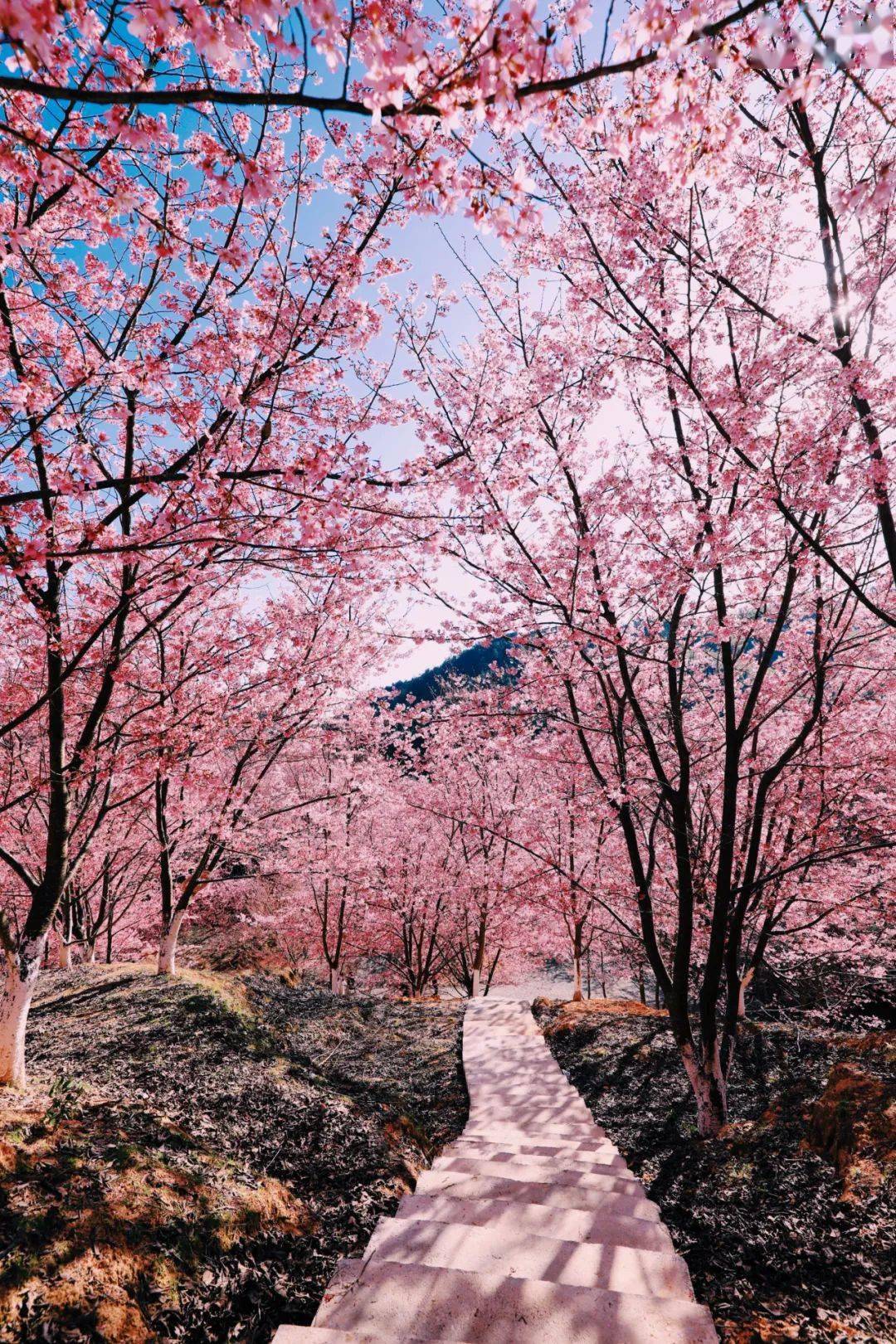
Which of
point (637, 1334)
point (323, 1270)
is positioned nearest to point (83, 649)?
point (323, 1270)

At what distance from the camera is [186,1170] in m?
3.63

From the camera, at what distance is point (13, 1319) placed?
90.3 inches

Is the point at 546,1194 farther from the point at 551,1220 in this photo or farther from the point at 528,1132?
the point at 528,1132

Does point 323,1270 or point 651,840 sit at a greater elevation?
point 651,840

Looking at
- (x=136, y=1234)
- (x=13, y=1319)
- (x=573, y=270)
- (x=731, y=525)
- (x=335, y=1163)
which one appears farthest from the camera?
(x=573, y=270)

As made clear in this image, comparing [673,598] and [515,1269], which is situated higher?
[673,598]

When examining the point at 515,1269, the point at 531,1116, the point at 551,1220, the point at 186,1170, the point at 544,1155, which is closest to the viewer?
the point at 515,1269

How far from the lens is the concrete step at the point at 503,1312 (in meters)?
2.34

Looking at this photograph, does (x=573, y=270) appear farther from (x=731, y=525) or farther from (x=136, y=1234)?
(x=136, y=1234)

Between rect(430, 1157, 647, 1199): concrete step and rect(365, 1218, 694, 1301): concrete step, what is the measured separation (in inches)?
51.0

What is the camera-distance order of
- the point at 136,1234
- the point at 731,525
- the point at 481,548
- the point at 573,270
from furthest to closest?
1. the point at 481,548
2. the point at 573,270
3. the point at 731,525
4. the point at 136,1234

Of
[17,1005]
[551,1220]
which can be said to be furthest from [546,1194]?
[17,1005]

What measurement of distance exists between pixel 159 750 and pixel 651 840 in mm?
5703

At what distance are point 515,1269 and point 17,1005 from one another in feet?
13.2
